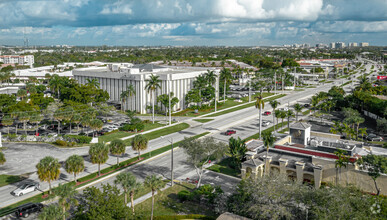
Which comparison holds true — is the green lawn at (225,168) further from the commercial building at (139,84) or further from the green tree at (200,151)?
the commercial building at (139,84)

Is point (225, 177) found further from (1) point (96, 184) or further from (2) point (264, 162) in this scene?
(1) point (96, 184)

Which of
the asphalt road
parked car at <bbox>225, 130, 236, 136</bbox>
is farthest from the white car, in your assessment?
parked car at <bbox>225, 130, 236, 136</bbox>

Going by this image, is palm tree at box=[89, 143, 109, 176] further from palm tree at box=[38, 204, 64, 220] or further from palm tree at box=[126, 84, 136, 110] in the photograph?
palm tree at box=[126, 84, 136, 110]

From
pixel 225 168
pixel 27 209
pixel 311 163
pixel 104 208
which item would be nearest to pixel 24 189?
pixel 27 209

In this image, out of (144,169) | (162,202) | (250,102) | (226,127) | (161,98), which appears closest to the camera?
(162,202)

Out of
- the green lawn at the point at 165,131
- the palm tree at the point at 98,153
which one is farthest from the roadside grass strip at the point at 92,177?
the green lawn at the point at 165,131

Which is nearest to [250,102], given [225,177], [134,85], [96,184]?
[134,85]
